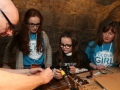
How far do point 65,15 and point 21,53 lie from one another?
130 centimetres

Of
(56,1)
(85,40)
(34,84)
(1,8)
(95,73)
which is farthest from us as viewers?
(85,40)

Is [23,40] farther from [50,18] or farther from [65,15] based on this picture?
[65,15]

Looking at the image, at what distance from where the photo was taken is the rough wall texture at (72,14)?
9.30 ft

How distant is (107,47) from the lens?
2.23 meters

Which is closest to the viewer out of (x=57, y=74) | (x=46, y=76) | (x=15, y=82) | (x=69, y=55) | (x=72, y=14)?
(x=15, y=82)

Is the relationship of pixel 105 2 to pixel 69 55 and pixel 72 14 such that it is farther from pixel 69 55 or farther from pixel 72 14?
pixel 69 55

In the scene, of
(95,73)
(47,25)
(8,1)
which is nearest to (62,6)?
(47,25)

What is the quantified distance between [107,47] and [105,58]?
16cm

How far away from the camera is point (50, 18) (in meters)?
2.96

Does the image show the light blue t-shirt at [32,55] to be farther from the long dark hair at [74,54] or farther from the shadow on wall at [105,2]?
the shadow on wall at [105,2]

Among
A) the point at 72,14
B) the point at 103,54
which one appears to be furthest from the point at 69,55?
the point at 72,14

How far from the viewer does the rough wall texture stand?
2.84 m

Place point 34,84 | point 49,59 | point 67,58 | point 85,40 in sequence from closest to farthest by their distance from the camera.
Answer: point 34,84 → point 67,58 → point 49,59 → point 85,40

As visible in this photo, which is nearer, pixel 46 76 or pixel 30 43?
pixel 46 76
